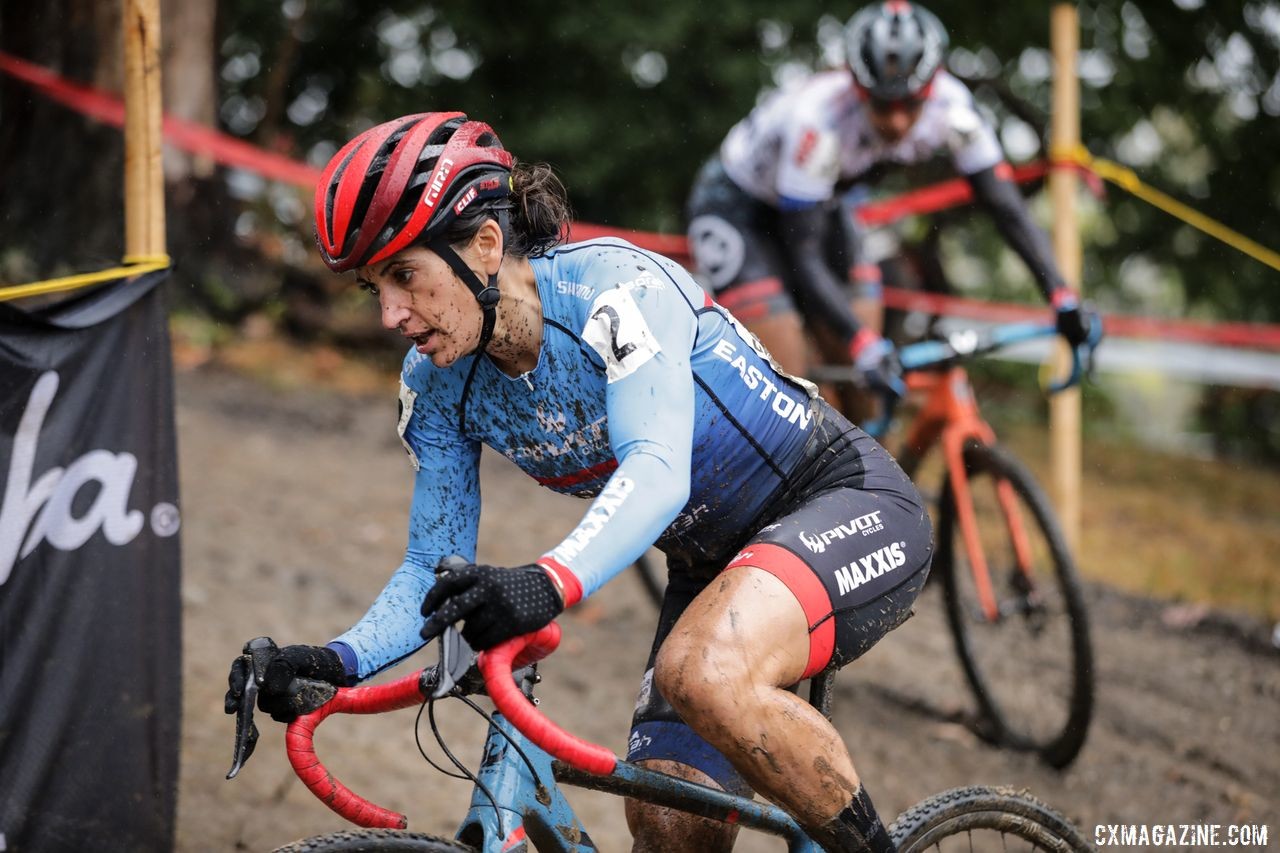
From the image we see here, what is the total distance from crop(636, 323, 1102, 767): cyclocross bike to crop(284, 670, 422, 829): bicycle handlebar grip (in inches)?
119

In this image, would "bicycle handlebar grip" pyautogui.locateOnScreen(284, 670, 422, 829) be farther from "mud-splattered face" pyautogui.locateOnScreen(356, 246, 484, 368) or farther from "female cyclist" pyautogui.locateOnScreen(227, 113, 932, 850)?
"mud-splattered face" pyautogui.locateOnScreen(356, 246, 484, 368)

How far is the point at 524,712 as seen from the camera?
1.82 metres

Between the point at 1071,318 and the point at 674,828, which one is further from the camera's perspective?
the point at 1071,318

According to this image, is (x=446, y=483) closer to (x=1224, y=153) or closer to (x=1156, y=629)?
(x=1156, y=629)

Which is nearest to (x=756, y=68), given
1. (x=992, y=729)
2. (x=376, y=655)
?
(x=992, y=729)

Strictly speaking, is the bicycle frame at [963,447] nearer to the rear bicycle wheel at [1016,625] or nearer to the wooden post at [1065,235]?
the rear bicycle wheel at [1016,625]

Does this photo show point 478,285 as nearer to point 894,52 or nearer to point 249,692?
point 249,692

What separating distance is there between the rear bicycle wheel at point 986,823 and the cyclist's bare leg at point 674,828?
14.4 inches

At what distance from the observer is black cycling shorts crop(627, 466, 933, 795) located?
2371 mm

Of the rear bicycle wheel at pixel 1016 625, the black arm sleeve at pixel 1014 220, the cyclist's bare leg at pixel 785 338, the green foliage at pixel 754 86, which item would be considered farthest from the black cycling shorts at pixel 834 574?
the green foliage at pixel 754 86

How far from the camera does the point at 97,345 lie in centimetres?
329

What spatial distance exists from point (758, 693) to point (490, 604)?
0.57m

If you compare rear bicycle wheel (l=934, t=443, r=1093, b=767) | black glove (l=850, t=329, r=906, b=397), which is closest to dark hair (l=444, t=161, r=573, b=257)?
black glove (l=850, t=329, r=906, b=397)

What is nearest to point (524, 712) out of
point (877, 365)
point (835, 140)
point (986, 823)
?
point (986, 823)
